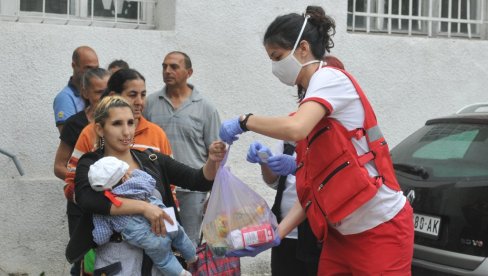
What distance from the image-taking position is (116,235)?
367 cm

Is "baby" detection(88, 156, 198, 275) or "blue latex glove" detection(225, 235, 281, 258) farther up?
"baby" detection(88, 156, 198, 275)

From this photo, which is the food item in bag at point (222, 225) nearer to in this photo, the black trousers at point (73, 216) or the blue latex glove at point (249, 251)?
the blue latex glove at point (249, 251)

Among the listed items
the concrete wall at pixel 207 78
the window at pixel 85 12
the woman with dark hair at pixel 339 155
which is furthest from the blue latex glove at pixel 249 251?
the window at pixel 85 12

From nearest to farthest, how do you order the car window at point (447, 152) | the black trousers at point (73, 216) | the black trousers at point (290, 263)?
the black trousers at point (290, 263), the black trousers at point (73, 216), the car window at point (447, 152)

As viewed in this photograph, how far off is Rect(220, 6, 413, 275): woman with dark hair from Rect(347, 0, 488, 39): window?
4.63 metres

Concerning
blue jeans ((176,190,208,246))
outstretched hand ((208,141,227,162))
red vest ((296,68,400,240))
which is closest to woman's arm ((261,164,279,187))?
outstretched hand ((208,141,227,162))

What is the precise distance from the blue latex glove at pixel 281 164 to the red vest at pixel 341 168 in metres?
0.65

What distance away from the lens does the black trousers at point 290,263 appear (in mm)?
4477

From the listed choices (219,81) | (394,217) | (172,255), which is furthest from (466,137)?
(219,81)

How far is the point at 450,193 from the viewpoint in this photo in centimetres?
470

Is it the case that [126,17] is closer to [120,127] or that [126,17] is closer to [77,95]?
[77,95]

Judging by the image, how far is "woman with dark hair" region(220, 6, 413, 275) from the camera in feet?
11.1

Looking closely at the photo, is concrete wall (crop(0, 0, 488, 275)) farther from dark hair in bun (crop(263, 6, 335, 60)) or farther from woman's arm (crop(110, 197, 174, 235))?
dark hair in bun (crop(263, 6, 335, 60))

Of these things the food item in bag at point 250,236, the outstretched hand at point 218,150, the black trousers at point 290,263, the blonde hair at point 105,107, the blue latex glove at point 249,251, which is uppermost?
the blonde hair at point 105,107
